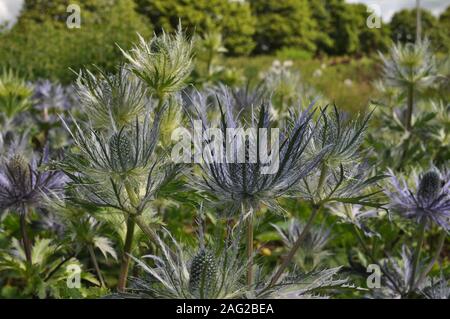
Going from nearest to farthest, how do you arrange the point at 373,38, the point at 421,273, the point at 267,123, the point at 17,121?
the point at 267,123 < the point at 421,273 < the point at 17,121 < the point at 373,38

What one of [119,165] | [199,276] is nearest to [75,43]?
[119,165]

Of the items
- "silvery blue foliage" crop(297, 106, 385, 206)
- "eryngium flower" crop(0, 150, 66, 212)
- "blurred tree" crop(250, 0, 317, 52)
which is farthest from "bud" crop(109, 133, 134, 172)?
"blurred tree" crop(250, 0, 317, 52)

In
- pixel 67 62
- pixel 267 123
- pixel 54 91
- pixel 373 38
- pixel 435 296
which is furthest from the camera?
pixel 373 38

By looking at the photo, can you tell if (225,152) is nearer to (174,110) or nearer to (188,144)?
(188,144)

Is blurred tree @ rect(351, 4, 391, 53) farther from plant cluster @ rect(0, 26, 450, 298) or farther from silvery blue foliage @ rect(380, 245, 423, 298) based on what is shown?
plant cluster @ rect(0, 26, 450, 298)

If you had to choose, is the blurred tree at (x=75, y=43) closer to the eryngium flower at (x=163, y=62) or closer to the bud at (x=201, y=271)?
the eryngium flower at (x=163, y=62)

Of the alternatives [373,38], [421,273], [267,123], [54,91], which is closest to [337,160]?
[267,123]

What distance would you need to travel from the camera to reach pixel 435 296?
1.03 metres

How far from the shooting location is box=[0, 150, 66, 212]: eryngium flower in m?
1.06

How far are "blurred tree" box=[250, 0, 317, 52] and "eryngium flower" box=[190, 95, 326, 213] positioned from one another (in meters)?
16.1

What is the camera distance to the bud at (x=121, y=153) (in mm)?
663

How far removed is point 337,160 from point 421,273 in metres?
0.70
